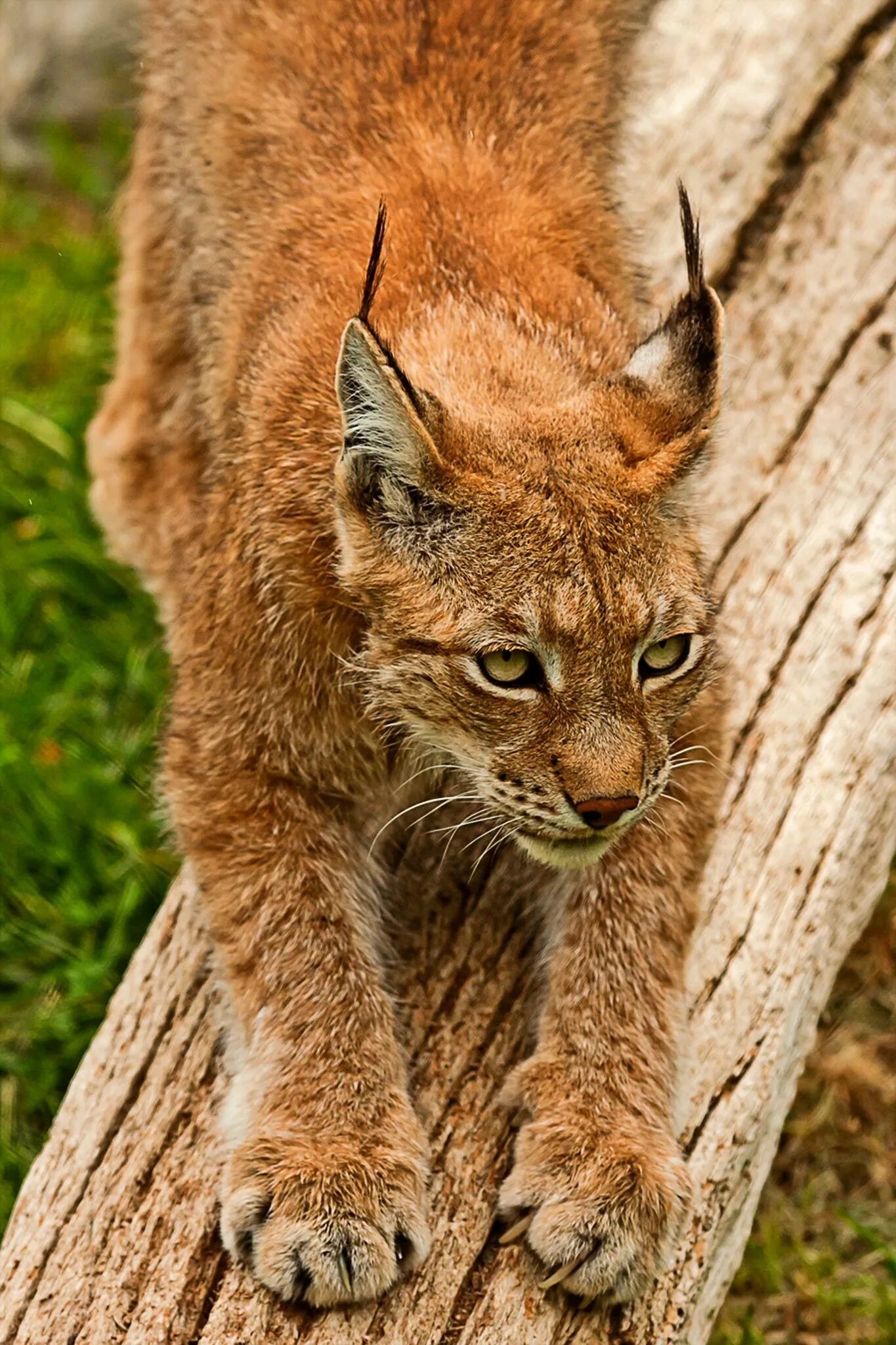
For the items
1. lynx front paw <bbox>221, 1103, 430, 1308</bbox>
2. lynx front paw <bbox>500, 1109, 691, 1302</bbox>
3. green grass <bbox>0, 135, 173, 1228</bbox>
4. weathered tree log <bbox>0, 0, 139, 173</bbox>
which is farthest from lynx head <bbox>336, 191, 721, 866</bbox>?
weathered tree log <bbox>0, 0, 139, 173</bbox>

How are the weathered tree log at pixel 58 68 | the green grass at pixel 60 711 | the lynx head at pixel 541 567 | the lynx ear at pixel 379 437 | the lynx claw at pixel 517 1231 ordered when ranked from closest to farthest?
1. the lynx ear at pixel 379 437
2. the lynx head at pixel 541 567
3. the lynx claw at pixel 517 1231
4. the green grass at pixel 60 711
5. the weathered tree log at pixel 58 68

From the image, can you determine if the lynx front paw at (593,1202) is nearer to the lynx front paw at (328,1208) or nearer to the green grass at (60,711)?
the lynx front paw at (328,1208)

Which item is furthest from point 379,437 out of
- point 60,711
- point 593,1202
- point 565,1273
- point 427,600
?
point 60,711

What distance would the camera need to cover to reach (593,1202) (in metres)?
3.52

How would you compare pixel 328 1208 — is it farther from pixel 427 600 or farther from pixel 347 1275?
pixel 427 600

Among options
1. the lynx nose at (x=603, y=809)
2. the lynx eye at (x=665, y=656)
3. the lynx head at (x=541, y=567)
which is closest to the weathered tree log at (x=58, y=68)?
the lynx head at (x=541, y=567)

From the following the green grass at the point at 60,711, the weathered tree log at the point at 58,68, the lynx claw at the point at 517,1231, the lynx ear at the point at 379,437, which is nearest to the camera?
the lynx ear at the point at 379,437

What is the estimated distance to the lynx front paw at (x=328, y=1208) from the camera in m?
3.43

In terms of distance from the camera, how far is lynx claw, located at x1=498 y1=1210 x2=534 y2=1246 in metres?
3.52

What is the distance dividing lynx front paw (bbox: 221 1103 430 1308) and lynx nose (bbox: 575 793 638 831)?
792mm

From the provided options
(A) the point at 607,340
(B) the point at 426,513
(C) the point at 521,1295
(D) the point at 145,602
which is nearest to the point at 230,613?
(B) the point at 426,513

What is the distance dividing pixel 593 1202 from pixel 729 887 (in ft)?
3.20

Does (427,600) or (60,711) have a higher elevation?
(427,600)

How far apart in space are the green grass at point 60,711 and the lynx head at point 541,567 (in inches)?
71.0
